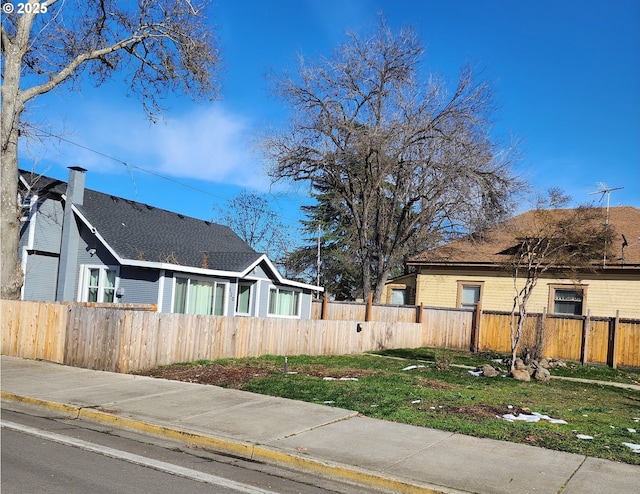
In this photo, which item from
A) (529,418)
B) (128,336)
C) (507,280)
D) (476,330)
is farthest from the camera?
(507,280)

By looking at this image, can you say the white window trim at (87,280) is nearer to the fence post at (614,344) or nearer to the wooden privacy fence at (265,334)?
the wooden privacy fence at (265,334)

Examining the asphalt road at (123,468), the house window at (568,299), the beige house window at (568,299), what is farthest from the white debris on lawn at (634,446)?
the house window at (568,299)

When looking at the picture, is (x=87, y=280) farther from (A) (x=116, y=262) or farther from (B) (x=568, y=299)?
(B) (x=568, y=299)

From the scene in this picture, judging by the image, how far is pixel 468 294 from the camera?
27.0 metres

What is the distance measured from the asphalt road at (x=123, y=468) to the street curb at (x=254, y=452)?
0.48 ft

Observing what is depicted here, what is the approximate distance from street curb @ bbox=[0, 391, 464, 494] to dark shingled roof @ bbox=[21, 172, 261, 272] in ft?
39.9

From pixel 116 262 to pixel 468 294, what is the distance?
1497cm

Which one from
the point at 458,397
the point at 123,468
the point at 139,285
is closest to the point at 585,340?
the point at 458,397

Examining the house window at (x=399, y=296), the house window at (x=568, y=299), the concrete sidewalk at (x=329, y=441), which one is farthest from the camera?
the house window at (x=399, y=296)

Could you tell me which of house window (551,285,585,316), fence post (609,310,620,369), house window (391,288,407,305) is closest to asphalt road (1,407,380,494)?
fence post (609,310,620,369)

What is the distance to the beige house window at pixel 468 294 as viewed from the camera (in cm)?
2669

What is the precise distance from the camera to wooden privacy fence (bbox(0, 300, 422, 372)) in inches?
504

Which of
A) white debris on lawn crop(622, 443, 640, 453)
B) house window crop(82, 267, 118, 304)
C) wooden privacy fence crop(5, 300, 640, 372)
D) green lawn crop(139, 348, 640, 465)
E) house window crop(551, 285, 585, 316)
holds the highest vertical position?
house window crop(551, 285, 585, 316)

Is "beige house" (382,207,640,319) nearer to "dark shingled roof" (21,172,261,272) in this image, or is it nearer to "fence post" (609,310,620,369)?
"fence post" (609,310,620,369)
